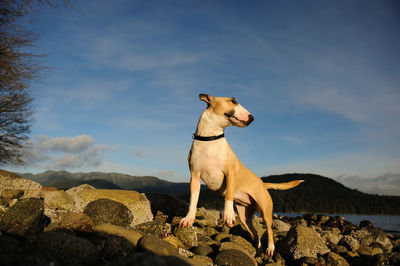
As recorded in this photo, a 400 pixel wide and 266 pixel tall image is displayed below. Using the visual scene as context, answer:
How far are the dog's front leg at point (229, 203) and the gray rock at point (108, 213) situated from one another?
7.23 ft

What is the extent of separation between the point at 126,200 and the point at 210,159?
9.14ft

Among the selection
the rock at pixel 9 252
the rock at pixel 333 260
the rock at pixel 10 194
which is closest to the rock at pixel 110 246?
the rock at pixel 9 252

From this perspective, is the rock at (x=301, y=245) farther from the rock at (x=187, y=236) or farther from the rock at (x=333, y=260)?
the rock at (x=187, y=236)

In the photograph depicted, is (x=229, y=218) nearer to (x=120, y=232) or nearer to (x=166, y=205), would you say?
(x=120, y=232)

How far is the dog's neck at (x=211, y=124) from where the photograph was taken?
5.37m

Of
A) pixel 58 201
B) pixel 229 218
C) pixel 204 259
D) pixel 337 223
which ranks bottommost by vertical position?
pixel 337 223

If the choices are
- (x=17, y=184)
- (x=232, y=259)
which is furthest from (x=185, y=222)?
(x=17, y=184)

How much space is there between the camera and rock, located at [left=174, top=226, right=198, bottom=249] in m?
5.54

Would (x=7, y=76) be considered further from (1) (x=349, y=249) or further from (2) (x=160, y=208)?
(1) (x=349, y=249)

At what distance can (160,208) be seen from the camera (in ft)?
24.4

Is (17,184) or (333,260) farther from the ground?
(17,184)

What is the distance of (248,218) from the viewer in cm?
687

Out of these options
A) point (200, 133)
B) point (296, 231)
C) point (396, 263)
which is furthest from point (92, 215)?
point (396, 263)

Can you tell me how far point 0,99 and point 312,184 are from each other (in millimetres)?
131891
